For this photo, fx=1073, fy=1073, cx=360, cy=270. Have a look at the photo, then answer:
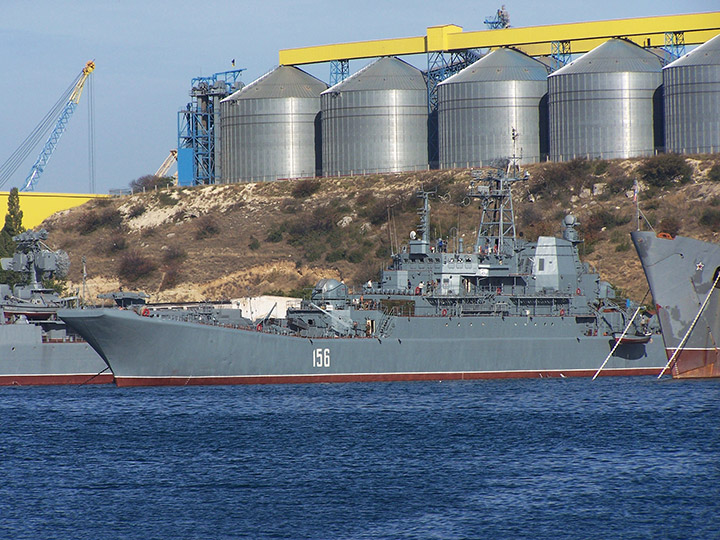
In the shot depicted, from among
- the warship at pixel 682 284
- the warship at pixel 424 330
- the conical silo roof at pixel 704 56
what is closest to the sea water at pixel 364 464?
the warship at pixel 682 284

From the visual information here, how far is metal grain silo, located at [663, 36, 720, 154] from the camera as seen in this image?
77562mm

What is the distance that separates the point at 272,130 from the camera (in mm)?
91750

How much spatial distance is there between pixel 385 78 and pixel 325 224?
13.3m

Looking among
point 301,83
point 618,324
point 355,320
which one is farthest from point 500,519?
point 301,83

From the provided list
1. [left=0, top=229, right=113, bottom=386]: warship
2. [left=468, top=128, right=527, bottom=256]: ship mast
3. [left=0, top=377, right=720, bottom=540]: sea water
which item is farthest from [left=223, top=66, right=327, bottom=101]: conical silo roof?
[left=0, top=377, right=720, bottom=540]: sea water

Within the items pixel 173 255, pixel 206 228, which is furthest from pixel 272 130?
pixel 173 255

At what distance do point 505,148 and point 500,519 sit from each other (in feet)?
203

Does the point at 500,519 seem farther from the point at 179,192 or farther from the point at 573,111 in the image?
the point at 179,192

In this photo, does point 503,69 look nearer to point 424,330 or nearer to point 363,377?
point 424,330

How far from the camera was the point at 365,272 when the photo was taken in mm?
77062

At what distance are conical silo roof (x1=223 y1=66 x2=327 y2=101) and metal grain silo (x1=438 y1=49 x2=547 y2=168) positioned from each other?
42.8 ft

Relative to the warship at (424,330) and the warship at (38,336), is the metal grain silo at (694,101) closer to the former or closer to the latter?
the warship at (424,330)

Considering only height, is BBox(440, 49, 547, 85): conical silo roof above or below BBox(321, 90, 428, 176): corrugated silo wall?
above

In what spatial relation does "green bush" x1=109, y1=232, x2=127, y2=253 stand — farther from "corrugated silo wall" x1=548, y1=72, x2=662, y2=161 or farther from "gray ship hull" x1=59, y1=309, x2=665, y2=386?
"gray ship hull" x1=59, y1=309, x2=665, y2=386
